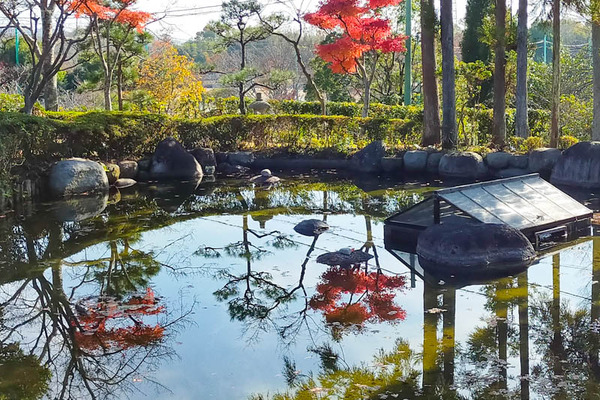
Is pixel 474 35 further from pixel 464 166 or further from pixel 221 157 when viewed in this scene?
pixel 221 157

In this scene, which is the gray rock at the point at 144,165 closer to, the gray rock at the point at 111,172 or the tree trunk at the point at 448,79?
the gray rock at the point at 111,172

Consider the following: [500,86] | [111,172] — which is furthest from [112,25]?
[500,86]

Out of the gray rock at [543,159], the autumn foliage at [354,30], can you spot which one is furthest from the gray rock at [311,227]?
the autumn foliage at [354,30]

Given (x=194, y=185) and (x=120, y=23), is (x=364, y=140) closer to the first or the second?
(x=194, y=185)

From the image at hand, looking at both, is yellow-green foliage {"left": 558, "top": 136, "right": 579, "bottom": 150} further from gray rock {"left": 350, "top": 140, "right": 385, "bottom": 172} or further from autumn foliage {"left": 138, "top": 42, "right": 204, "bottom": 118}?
autumn foliage {"left": 138, "top": 42, "right": 204, "bottom": 118}

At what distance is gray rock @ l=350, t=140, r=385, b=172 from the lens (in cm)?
1502

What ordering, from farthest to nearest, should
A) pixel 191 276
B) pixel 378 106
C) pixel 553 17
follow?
1. pixel 378 106
2. pixel 553 17
3. pixel 191 276

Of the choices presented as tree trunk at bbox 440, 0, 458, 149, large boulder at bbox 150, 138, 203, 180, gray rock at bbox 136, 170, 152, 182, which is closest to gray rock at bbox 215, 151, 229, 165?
large boulder at bbox 150, 138, 203, 180

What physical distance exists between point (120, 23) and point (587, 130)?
12.0 metres

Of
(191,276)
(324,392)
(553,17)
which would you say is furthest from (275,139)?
(324,392)

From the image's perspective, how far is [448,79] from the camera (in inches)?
551

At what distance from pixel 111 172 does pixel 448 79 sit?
7122mm

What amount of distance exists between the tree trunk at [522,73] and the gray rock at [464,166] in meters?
1.23

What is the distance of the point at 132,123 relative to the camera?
1423 cm
